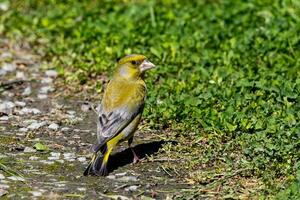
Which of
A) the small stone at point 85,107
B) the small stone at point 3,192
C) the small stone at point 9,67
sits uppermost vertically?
the small stone at point 9,67

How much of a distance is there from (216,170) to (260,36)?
372 centimetres

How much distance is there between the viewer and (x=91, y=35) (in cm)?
1118

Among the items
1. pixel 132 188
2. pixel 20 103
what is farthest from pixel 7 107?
pixel 132 188

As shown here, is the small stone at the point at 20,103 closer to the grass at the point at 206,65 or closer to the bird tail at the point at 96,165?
the grass at the point at 206,65

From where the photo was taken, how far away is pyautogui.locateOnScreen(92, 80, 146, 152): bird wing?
7.66 meters

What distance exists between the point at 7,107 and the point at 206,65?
7.92 feet

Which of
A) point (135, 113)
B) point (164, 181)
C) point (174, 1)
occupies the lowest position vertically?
point (164, 181)

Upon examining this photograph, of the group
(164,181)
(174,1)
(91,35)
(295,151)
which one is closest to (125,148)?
(164,181)

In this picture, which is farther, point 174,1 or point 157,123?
point 174,1

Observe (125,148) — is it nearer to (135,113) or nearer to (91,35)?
(135,113)

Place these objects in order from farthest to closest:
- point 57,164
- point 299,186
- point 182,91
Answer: point 182,91
point 57,164
point 299,186

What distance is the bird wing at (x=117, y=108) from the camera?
7.66 m

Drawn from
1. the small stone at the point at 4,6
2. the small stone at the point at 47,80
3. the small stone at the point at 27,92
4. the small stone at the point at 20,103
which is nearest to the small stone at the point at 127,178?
the small stone at the point at 20,103

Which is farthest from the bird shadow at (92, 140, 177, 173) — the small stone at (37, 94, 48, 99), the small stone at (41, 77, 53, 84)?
the small stone at (41, 77, 53, 84)
